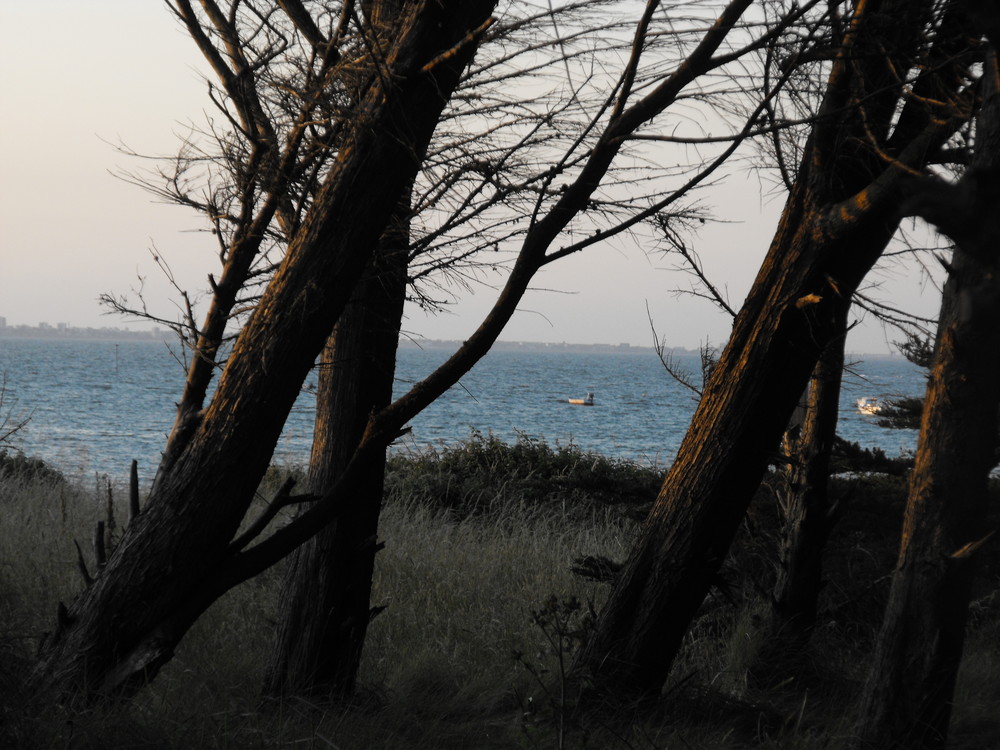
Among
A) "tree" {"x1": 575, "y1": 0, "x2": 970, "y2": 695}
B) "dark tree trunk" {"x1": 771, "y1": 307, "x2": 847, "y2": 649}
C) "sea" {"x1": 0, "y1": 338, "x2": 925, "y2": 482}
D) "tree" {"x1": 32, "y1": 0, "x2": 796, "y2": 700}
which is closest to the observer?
"tree" {"x1": 32, "y1": 0, "x2": 796, "y2": 700}

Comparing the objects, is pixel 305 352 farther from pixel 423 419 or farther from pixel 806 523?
pixel 423 419

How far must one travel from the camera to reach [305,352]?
3.22 m

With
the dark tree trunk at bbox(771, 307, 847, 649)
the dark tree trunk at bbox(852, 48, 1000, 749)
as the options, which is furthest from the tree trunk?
the dark tree trunk at bbox(771, 307, 847, 649)

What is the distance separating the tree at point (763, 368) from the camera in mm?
4066

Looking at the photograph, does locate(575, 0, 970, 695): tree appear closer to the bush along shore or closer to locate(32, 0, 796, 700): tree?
the bush along shore

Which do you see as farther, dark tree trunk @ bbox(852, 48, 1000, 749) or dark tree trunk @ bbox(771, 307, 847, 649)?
dark tree trunk @ bbox(771, 307, 847, 649)

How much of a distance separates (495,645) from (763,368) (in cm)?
238

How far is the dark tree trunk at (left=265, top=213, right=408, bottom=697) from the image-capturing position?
412 centimetres

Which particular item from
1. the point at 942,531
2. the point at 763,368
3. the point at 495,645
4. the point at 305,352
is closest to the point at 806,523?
the point at 763,368

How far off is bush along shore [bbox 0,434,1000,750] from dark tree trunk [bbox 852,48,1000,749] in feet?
1.24

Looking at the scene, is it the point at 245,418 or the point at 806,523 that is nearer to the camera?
the point at 245,418

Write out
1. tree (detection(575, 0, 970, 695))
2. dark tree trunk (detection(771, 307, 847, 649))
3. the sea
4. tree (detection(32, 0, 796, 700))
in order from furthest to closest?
the sea → dark tree trunk (detection(771, 307, 847, 649)) → tree (detection(575, 0, 970, 695)) → tree (detection(32, 0, 796, 700))

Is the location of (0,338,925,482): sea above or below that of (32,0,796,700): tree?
below

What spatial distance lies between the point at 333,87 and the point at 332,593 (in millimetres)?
2298
